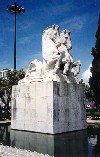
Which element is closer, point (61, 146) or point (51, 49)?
point (61, 146)

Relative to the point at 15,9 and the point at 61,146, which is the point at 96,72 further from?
the point at 61,146

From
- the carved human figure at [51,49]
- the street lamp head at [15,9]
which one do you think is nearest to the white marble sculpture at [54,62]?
the carved human figure at [51,49]

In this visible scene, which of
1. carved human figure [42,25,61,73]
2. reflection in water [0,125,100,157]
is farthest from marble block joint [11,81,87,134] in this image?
reflection in water [0,125,100,157]

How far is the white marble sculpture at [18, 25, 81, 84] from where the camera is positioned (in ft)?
48.8

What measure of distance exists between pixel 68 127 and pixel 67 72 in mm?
3059

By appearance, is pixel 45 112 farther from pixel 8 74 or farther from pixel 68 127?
pixel 8 74

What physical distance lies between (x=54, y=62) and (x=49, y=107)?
8.54ft

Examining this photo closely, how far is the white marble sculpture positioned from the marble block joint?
520mm

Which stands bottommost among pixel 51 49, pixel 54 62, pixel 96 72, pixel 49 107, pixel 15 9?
pixel 49 107

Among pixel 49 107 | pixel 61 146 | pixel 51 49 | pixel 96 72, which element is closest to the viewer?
pixel 61 146

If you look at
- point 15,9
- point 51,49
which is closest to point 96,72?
point 15,9

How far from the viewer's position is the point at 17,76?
29359mm

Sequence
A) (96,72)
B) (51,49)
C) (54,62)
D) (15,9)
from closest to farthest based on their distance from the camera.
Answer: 1. (54,62)
2. (51,49)
3. (96,72)
4. (15,9)

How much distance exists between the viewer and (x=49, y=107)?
14.0 metres
